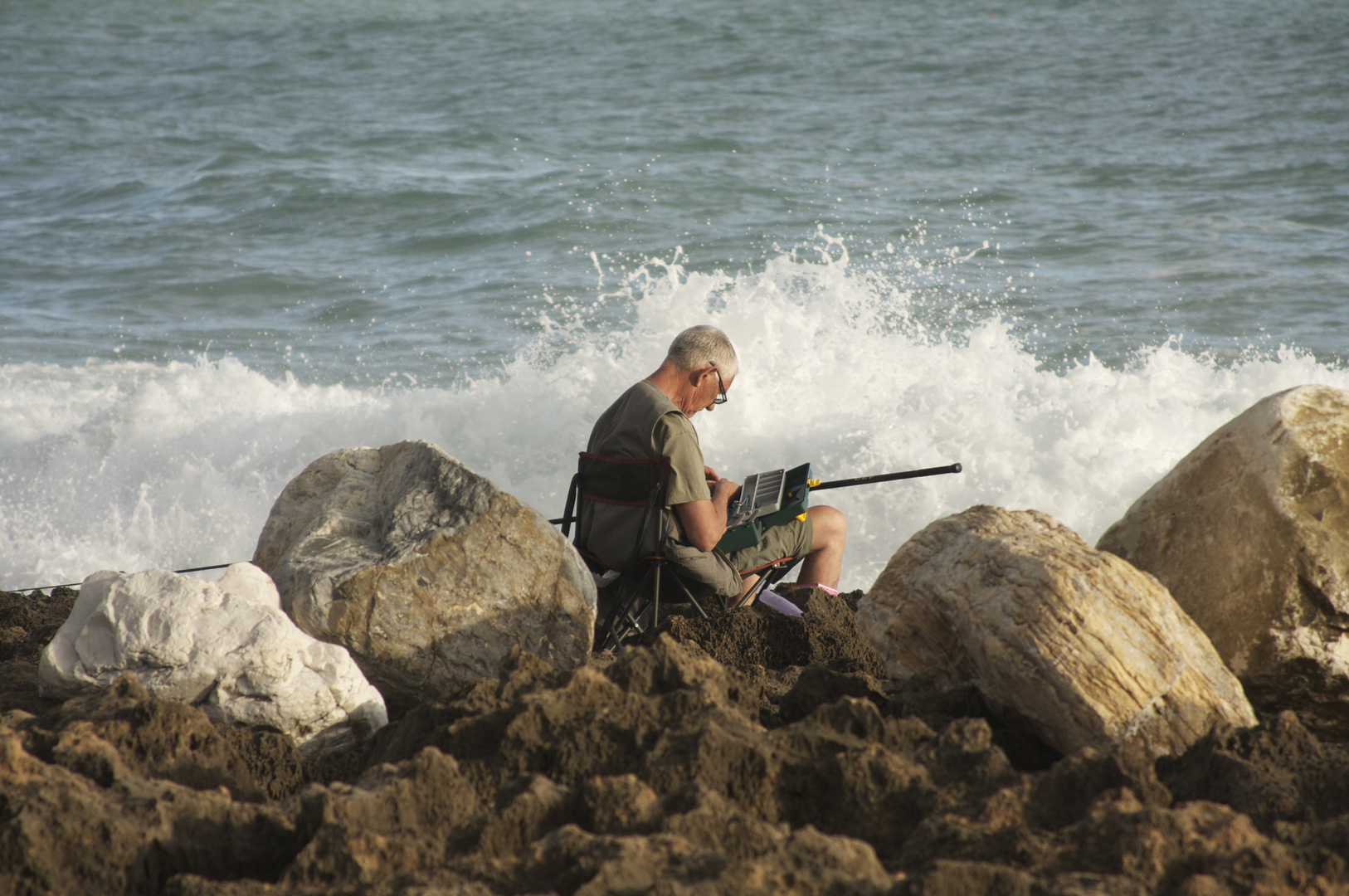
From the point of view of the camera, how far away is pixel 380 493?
383 centimetres

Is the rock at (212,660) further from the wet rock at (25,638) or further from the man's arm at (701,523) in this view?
the man's arm at (701,523)

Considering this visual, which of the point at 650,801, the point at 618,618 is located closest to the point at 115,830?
A: the point at 650,801

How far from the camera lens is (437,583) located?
10.9 feet

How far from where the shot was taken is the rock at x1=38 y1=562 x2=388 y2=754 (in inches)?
112

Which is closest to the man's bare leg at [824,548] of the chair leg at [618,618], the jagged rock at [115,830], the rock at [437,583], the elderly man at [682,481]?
the elderly man at [682,481]

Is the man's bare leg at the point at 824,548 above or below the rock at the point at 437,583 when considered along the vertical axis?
below

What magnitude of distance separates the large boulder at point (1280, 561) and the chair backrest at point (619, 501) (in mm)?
1748

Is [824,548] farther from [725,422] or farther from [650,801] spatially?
[725,422]

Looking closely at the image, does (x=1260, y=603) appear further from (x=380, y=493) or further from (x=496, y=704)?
(x=380, y=493)

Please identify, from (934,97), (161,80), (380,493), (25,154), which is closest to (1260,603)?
(380,493)

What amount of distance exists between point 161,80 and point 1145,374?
1869 cm

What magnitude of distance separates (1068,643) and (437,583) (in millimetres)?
1821

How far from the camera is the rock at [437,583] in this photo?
325 cm

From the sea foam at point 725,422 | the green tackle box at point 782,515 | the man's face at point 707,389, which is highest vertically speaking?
the man's face at point 707,389
